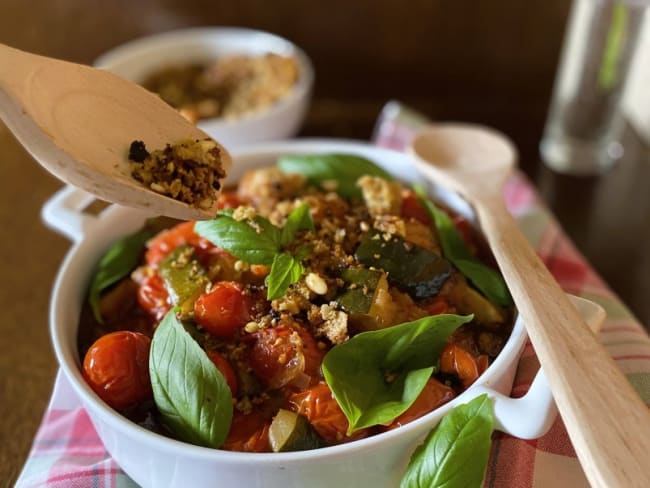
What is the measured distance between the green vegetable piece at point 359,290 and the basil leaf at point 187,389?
0.56 ft

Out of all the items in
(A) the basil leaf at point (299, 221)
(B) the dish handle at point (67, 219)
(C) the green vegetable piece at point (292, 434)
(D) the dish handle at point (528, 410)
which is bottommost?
(C) the green vegetable piece at point (292, 434)

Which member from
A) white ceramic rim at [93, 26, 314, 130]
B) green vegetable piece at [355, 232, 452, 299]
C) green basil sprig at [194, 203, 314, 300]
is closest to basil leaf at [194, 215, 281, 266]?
green basil sprig at [194, 203, 314, 300]

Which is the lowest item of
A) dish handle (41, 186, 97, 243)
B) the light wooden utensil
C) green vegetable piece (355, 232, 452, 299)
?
dish handle (41, 186, 97, 243)

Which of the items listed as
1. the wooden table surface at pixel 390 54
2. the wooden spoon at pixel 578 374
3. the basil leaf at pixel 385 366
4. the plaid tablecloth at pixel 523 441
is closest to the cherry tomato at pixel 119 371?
the plaid tablecloth at pixel 523 441

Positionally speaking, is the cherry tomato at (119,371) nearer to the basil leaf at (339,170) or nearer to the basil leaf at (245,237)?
the basil leaf at (245,237)

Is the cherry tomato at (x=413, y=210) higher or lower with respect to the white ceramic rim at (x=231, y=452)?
higher

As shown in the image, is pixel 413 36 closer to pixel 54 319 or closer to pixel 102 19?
pixel 102 19

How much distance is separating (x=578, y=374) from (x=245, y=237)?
40cm

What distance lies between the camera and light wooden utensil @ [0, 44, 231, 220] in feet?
2.05

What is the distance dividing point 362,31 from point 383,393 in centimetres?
116

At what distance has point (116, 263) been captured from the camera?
945 millimetres

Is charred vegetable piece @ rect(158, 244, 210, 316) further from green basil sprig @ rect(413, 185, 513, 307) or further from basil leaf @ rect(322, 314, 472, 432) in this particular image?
green basil sprig @ rect(413, 185, 513, 307)

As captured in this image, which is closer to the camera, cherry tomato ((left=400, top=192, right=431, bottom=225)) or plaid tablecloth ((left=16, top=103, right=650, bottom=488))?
plaid tablecloth ((left=16, top=103, right=650, bottom=488))

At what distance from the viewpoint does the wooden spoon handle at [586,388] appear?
0.54m
